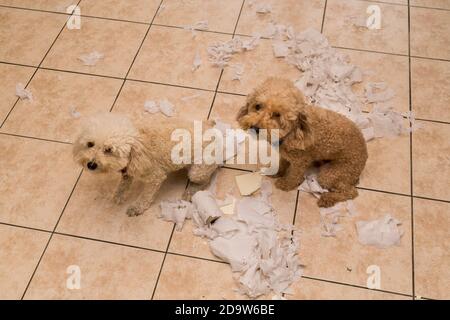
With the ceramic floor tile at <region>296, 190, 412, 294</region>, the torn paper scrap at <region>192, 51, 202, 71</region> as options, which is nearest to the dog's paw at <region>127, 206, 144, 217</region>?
the ceramic floor tile at <region>296, 190, 412, 294</region>

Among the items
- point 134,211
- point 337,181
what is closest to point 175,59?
point 134,211

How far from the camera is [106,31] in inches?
116

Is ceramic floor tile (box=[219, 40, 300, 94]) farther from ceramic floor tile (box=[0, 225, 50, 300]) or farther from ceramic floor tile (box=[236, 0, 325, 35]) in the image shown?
ceramic floor tile (box=[0, 225, 50, 300])

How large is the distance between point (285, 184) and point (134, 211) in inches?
31.0

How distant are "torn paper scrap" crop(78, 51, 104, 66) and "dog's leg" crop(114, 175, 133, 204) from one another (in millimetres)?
1026

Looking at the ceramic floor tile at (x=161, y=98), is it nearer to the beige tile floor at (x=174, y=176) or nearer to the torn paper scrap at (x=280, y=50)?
the beige tile floor at (x=174, y=176)

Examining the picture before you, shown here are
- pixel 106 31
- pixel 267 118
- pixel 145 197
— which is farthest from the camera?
pixel 106 31

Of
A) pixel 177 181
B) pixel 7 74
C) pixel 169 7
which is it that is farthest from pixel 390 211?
pixel 7 74

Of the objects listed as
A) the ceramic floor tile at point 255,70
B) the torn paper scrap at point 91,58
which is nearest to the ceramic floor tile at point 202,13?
the ceramic floor tile at point 255,70

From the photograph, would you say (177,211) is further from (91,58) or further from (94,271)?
Result: (91,58)

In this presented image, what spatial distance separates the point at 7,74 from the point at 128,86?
2.72 feet

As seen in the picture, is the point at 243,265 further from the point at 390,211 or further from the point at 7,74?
the point at 7,74

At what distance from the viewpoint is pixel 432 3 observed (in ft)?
9.95

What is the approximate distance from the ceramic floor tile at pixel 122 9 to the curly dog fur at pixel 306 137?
1.56 meters
